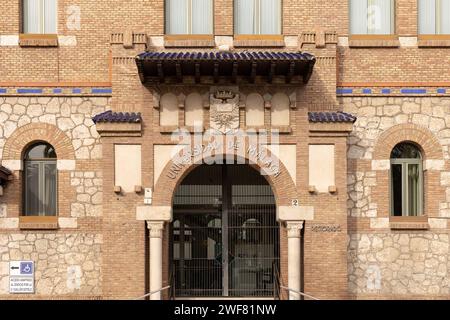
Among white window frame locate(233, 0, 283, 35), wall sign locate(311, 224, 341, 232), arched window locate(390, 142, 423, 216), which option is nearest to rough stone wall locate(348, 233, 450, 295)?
arched window locate(390, 142, 423, 216)

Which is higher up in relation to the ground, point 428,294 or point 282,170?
point 282,170

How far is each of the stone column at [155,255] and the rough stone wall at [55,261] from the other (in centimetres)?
175

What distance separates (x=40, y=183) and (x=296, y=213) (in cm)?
650

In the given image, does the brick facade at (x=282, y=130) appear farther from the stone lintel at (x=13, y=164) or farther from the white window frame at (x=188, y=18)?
the white window frame at (x=188, y=18)

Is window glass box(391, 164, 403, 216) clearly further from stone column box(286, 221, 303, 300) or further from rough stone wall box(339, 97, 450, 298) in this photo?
stone column box(286, 221, 303, 300)

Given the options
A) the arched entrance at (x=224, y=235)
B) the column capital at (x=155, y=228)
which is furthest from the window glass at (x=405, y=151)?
the column capital at (x=155, y=228)

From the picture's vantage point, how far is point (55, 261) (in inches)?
612

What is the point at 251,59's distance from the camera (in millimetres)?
14125

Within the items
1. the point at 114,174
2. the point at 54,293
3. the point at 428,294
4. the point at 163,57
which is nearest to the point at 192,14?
the point at 163,57

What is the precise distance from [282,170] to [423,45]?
4881mm

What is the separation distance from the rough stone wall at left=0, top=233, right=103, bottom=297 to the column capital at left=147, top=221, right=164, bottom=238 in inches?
69.5

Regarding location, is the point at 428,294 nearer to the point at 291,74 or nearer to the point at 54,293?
the point at 291,74

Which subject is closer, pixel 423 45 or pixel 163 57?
pixel 163 57

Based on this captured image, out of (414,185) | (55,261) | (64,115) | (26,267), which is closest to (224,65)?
(64,115)
